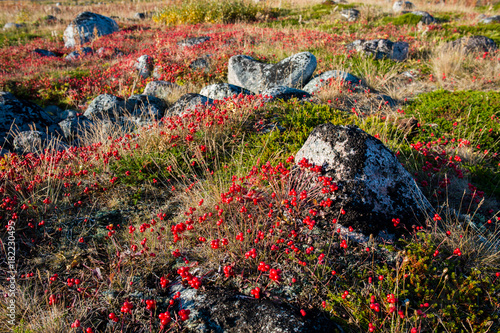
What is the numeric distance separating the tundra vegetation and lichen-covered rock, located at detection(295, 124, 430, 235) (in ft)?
0.41

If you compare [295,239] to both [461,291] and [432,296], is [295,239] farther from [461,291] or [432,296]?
[461,291]

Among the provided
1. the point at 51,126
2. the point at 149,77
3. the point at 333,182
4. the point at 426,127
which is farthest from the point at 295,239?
the point at 149,77

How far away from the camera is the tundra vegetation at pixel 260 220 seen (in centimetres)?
232

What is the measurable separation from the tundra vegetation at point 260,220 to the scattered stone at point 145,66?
3.24 m

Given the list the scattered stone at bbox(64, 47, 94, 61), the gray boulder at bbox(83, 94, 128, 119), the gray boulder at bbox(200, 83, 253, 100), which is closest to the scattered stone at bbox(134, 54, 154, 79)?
the gray boulder at bbox(83, 94, 128, 119)

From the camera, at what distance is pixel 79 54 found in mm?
12820

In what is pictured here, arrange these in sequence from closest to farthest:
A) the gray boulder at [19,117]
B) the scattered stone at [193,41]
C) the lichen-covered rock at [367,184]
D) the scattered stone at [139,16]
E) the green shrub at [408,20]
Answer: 1. the lichen-covered rock at [367,184]
2. the gray boulder at [19,117]
3. the scattered stone at [193,41]
4. the green shrub at [408,20]
5. the scattered stone at [139,16]

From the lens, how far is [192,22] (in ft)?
57.1

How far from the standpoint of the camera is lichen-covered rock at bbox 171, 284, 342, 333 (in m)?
2.07

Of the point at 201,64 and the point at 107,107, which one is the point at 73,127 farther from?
the point at 201,64

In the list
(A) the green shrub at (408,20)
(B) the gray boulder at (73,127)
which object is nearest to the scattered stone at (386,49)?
(A) the green shrub at (408,20)

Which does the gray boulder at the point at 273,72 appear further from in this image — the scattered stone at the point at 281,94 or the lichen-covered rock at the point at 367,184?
the lichen-covered rock at the point at 367,184

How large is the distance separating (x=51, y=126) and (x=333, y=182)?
698 cm

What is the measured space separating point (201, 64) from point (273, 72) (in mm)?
3145
